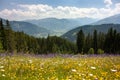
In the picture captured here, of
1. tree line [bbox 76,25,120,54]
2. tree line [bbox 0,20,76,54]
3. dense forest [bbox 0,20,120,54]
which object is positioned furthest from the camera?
tree line [bbox 76,25,120,54]

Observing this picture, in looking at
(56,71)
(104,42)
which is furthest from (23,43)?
(56,71)

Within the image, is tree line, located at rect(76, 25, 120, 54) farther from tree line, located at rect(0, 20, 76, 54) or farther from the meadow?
the meadow

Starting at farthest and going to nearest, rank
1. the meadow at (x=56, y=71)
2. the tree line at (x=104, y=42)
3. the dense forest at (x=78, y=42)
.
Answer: the tree line at (x=104, y=42)
the dense forest at (x=78, y=42)
the meadow at (x=56, y=71)

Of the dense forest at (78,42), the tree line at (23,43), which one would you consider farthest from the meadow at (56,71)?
the dense forest at (78,42)

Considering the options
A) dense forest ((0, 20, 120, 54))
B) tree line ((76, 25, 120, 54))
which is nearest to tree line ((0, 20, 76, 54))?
dense forest ((0, 20, 120, 54))

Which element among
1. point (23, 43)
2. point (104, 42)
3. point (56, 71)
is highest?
point (56, 71)

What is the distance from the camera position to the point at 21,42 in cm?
11700

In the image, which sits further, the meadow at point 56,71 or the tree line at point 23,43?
the tree line at point 23,43

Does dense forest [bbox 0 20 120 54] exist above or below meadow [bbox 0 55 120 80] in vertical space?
below

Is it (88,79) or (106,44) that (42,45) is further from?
(88,79)

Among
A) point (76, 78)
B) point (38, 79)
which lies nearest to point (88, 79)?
point (76, 78)

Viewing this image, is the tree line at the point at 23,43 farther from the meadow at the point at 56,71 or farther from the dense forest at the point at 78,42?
the meadow at the point at 56,71

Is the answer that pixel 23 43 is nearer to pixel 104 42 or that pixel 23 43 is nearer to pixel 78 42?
pixel 78 42

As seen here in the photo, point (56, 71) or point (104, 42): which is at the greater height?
point (56, 71)
